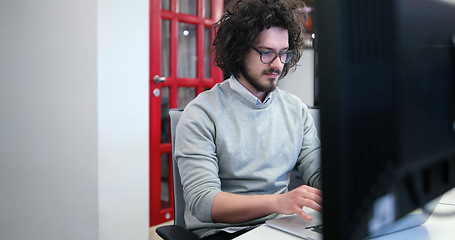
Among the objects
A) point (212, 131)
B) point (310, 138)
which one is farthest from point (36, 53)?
point (310, 138)

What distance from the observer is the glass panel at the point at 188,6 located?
104 inches

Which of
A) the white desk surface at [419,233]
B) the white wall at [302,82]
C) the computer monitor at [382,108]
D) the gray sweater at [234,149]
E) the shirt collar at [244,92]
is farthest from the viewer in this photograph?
the white wall at [302,82]

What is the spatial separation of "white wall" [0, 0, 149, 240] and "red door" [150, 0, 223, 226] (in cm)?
34

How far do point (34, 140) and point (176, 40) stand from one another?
1.07 meters

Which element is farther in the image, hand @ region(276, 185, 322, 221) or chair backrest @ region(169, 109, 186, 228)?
chair backrest @ region(169, 109, 186, 228)

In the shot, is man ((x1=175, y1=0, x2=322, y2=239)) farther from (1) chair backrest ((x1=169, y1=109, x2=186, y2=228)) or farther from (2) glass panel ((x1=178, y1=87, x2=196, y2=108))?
(2) glass panel ((x1=178, y1=87, x2=196, y2=108))

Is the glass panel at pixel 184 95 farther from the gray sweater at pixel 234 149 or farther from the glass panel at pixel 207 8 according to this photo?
the gray sweater at pixel 234 149

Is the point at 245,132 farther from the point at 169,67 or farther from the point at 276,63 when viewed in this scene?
the point at 169,67

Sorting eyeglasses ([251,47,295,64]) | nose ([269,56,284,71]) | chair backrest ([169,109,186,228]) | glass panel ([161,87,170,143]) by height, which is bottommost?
chair backrest ([169,109,186,228])

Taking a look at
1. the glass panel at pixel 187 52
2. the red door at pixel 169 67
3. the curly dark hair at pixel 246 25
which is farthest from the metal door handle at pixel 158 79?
the curly dark hair at pixel 246 25

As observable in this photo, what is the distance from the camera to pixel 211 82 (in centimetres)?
286

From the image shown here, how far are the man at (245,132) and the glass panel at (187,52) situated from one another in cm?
129

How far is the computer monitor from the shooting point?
12.1 inches

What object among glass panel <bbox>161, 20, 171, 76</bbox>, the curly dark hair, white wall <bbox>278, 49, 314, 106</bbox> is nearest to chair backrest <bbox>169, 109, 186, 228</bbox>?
the curly dark hair
